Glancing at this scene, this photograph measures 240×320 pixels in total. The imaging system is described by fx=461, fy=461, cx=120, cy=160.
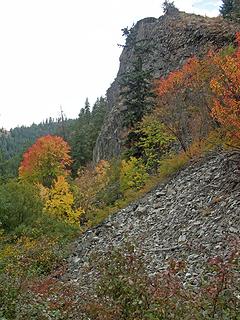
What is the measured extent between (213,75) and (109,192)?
45.7 ft

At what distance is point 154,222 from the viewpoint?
18.8 meters

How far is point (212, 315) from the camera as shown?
5770 millimetres

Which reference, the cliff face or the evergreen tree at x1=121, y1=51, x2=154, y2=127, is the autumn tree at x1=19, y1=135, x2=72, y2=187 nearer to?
the cliff face

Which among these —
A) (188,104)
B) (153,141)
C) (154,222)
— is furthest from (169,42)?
(154,222)

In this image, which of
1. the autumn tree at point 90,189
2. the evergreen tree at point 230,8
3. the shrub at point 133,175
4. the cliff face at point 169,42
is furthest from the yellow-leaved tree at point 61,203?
the evergreen tree at point 230,8

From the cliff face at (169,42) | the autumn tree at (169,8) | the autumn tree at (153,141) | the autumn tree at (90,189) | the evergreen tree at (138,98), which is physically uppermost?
the autumn tree at (169,8)

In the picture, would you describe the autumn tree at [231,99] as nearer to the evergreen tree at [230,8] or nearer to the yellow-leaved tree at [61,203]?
the yellow-leaved tree at [61,203]

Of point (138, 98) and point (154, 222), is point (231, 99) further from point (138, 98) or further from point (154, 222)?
point (138, 98)

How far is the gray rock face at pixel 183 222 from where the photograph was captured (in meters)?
14.4

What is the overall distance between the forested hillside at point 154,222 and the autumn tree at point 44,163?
14.3ft

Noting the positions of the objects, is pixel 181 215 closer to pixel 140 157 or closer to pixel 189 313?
pixel 189 313

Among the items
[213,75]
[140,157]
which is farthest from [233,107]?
[140,157]

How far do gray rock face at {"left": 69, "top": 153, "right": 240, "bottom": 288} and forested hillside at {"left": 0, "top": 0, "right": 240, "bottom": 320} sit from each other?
0.06 meters

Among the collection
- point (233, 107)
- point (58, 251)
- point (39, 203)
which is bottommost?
point (58, 251)
